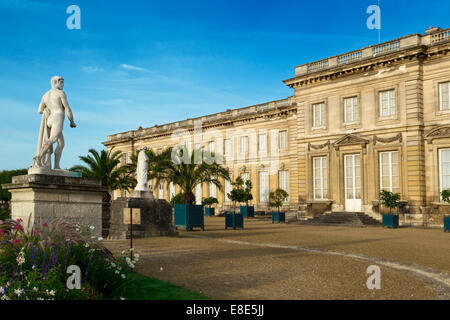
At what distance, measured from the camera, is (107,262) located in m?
6.00

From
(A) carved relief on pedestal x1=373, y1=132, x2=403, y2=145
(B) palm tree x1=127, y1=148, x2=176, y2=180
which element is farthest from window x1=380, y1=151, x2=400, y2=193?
(B) palm tree x1=127, y1=148, x2=176, y2=180

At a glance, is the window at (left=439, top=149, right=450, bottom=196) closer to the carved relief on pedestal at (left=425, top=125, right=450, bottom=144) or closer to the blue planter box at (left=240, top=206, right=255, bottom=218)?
the carved relief on pedestal at (left=425, top=125, right=450, bottom=144)

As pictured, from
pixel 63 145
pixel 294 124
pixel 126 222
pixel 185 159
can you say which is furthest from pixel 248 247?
pixel 294 124

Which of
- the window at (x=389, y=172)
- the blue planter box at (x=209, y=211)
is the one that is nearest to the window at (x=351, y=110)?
the window at (x=389, y=172)

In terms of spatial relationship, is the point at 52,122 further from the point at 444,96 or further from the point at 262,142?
the point at 262,142

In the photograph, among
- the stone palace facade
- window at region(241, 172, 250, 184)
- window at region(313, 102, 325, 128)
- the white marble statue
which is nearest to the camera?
the white marble statue

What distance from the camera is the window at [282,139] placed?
122 feet

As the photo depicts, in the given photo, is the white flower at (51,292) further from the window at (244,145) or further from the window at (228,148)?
the window at (228,148)

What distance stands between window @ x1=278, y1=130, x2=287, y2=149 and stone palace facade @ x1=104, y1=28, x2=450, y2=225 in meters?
1.58

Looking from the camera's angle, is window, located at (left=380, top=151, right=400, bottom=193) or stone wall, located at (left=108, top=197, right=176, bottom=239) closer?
stone wall, located at (left=108, top=197, right=176, bottom=239)

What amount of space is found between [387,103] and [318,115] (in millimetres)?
4981

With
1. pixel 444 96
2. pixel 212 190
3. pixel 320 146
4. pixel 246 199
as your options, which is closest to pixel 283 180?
pixel 246 199

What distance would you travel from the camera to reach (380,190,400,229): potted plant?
2278 centimetres
